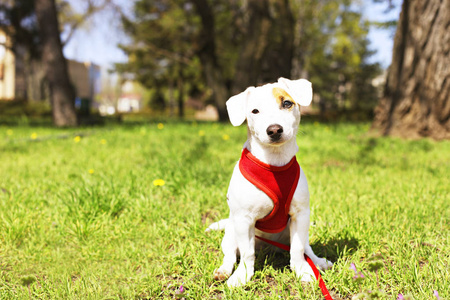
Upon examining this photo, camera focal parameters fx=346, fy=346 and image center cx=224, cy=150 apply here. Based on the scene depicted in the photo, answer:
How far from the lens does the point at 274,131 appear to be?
5.96 feet

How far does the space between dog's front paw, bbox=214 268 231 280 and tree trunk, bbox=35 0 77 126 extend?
9022mm

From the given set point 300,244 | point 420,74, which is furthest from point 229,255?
point 420,74

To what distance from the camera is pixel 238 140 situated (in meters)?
6.79

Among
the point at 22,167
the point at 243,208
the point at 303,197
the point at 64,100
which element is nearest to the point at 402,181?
the point at 303,197

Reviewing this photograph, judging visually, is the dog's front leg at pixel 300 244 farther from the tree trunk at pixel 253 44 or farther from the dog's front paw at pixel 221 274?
the tree trunk at pixel 253 44

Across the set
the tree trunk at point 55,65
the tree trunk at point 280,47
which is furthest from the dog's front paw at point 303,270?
the tree trunk at point 280,47

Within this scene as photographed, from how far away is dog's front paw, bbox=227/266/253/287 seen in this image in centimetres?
203

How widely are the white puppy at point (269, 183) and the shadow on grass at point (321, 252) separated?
0.24m

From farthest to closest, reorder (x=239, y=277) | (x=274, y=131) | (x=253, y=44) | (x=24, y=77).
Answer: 1. (x=24, y=77)
2. (x=253, y=44)
3. (x=239, y=277)
4. (x=274, y=131)

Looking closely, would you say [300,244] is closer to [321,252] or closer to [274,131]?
[321,252]

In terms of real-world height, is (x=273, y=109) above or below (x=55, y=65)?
below

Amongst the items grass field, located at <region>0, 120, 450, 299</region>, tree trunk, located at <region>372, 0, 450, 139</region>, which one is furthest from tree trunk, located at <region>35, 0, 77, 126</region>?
tree trunk, located at <region>372, 0, 450, 139</region>

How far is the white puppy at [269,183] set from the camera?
1938 millimetres

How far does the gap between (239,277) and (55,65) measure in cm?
958
